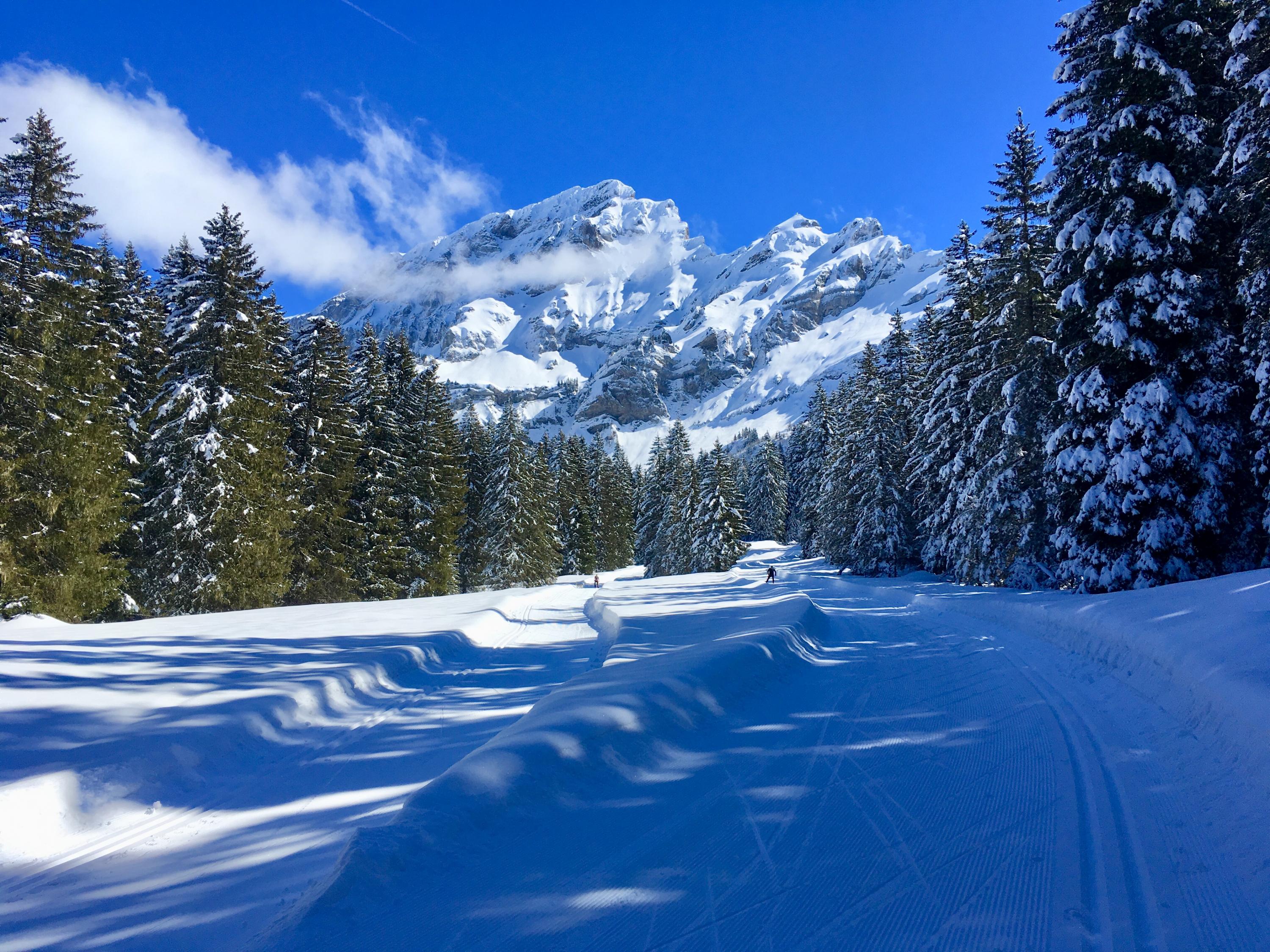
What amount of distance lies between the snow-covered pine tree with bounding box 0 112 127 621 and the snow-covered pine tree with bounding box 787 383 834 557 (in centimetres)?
3533

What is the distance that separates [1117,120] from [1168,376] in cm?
538

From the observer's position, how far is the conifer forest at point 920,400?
11719 millimetres

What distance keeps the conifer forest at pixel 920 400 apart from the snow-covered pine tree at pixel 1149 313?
0.19 feet

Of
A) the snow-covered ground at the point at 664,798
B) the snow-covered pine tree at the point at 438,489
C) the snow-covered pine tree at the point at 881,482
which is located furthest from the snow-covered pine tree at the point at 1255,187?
the snow-covered pine tree at the point at 438,489

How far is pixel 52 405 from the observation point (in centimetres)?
1540

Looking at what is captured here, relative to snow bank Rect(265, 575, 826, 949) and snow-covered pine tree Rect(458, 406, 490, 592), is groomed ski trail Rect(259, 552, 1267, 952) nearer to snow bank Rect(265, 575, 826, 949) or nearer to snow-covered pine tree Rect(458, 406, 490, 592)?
snow bank Rect(265, 575, 826, 949)

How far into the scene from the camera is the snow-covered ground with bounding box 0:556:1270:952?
122 inches

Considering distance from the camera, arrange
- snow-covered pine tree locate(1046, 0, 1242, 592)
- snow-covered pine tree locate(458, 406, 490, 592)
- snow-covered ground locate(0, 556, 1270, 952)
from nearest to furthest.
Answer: snow-covered ground locate(0, 556, 1270, 952), snow-covered pine tree locate(1046, 0, 1242, 592), snow-covered pine tree locate(458, 406, 490, 592)

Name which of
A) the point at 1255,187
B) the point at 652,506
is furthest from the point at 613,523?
the point at 1255,187

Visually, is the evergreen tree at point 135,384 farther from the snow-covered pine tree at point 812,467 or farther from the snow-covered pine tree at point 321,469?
the snow-covered pine tree at point 812,467

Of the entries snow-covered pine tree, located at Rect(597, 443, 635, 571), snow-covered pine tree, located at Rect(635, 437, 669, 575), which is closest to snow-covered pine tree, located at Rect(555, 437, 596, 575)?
snow-covered pine tree, located at Rect(597, 443, 635, 571)

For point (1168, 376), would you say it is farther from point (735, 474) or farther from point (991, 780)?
point (735, 474)

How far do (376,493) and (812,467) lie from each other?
40883 mm

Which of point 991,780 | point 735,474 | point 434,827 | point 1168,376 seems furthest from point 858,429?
point 735,474
